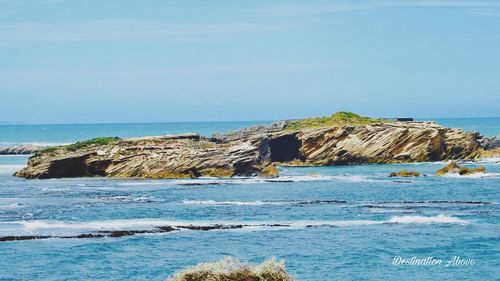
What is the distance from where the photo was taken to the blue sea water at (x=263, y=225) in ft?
131

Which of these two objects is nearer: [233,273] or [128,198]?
[233,273]

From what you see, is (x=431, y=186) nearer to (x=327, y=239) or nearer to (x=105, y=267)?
(x=327, y=239)

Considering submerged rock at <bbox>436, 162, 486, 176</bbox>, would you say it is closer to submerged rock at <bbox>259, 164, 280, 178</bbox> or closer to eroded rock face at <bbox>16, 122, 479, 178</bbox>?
submerged rock at <bbox>259, 164, 280, 178</bbox>

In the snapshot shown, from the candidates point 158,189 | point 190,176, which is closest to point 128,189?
point 158,189

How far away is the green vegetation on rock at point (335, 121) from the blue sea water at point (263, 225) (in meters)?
38.5

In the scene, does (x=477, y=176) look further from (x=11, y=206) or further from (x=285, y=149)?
(x=11, y=206)

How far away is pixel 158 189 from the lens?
83.3m

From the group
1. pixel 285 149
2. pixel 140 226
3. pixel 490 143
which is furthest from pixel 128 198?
pixel 490 143

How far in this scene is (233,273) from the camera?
54.5 ft

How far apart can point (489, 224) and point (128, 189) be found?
3938cm

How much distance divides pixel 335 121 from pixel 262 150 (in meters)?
19.9

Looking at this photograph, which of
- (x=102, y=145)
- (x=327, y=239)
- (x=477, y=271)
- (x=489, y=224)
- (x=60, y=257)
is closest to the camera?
(x=477, y=271)

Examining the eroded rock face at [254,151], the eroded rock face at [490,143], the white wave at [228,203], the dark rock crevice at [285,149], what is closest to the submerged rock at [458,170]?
the eroded rock face at [254,151]

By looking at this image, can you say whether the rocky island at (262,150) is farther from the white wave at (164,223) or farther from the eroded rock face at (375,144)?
the white wave at (164,223)
